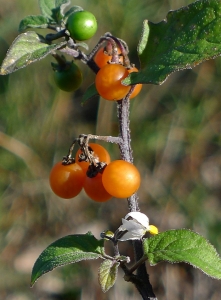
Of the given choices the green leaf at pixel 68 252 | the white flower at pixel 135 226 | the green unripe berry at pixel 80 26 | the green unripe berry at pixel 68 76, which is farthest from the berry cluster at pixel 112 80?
the green leaf at pixel 68 252

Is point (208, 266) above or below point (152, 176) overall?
below

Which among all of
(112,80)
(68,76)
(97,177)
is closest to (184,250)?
(97,177)

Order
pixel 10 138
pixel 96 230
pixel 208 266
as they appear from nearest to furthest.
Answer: pixel 208 266 < pixel 10 138 < pixel 96 230

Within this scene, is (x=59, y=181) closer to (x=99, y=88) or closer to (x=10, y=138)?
(x=99, y=88)

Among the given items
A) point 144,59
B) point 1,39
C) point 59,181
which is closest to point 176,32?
point 144,59

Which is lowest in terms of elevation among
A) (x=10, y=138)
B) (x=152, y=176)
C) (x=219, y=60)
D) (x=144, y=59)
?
(x=144, y=59)
